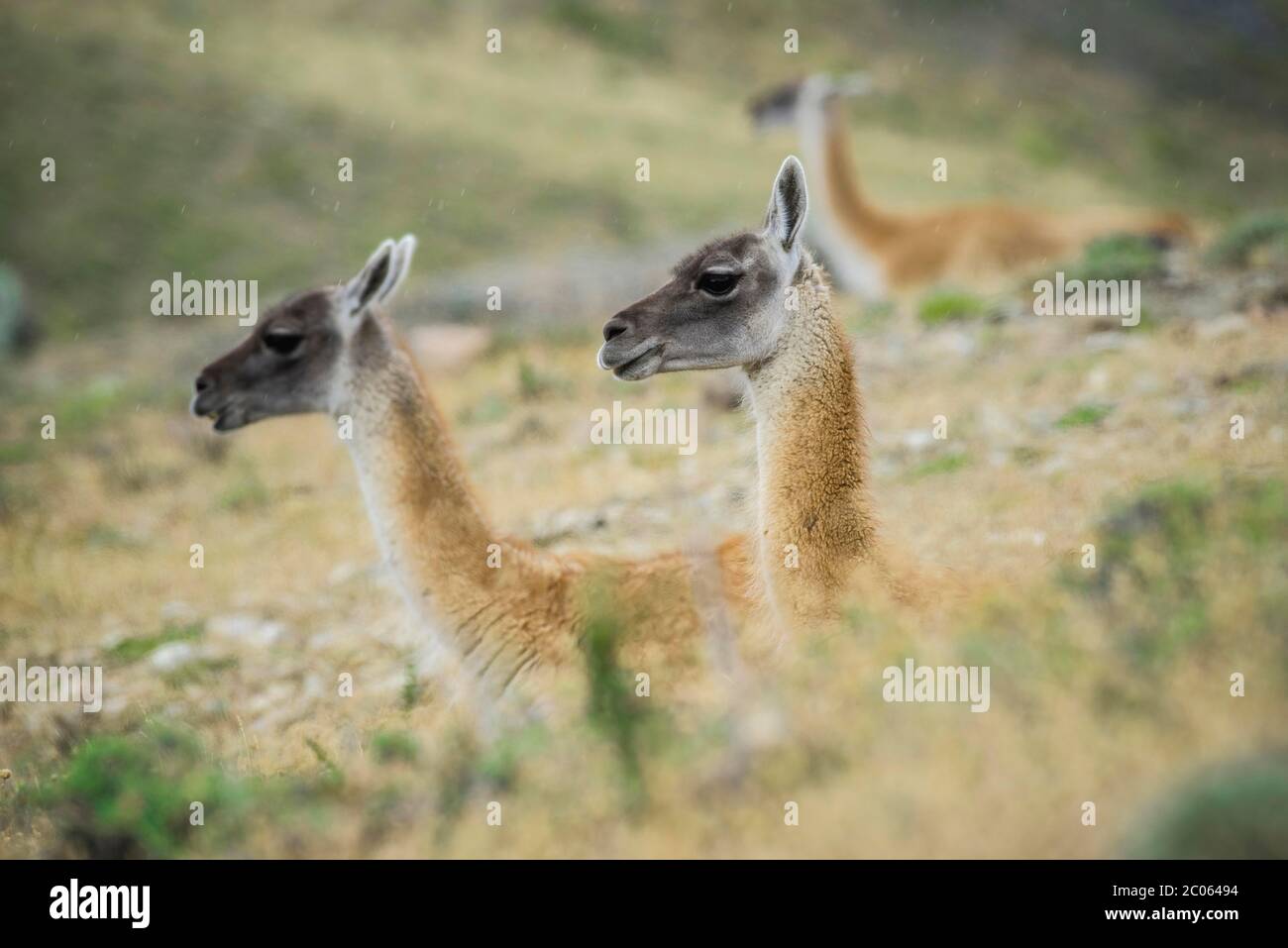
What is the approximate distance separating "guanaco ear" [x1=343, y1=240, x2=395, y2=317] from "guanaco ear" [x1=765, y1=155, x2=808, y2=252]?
2.07 metres

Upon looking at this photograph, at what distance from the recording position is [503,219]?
26.7m

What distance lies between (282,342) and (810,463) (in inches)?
118

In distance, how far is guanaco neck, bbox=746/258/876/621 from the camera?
484cm

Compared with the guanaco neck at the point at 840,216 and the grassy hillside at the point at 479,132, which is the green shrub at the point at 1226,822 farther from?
the grassy hillside at the point at 479,132

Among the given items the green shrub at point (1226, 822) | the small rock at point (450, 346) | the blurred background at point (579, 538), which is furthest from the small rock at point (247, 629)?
the green shrub at point (1226, 822)

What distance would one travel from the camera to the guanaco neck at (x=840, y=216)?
14.2m

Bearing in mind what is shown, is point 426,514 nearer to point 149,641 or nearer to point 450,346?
point 149,641

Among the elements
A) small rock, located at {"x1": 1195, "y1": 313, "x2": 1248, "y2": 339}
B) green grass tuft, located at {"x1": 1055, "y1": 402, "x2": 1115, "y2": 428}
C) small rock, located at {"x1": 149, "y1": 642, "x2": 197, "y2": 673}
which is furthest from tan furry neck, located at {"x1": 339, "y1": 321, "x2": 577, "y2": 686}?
small rock, located at {"x1": 1195, "y1": 313, "x2": 1248, "y2": 339}

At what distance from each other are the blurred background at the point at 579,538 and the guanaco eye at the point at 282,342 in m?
1.77

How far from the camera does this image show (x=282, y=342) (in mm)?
6422

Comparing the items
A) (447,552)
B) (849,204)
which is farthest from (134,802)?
(849,204)
